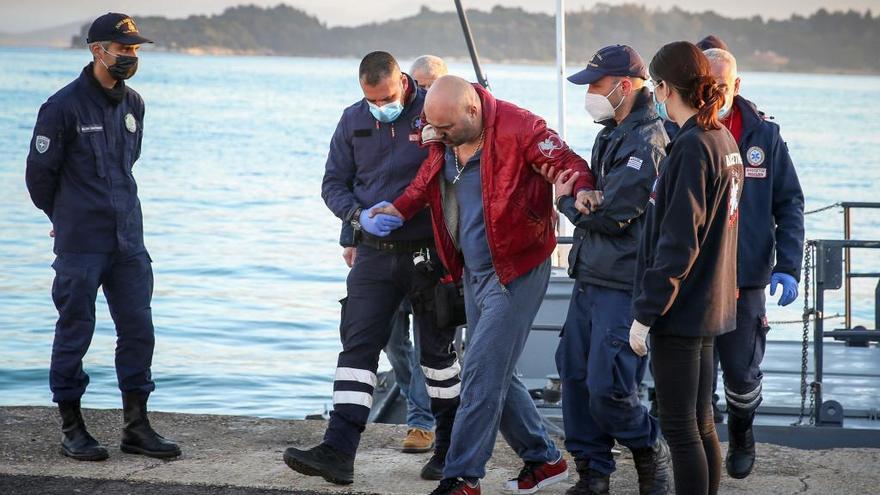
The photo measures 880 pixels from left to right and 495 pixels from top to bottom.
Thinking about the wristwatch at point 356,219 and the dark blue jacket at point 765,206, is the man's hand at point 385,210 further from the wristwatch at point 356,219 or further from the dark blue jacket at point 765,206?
the dark blue jacket at point 765,206

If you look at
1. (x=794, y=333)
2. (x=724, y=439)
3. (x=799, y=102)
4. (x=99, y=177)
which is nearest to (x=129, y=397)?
(x=99, y=177)

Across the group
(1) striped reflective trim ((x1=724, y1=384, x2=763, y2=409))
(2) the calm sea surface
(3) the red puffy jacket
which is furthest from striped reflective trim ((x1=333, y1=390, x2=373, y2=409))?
(2) the calm sea surface

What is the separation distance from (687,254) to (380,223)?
151cm

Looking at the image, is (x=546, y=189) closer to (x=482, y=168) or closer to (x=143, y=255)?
(x=482, y=168)

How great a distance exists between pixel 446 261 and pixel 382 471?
103 cm

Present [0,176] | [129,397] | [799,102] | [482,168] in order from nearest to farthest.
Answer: [482,168]
[129,397]
[0,176]
[799,102]

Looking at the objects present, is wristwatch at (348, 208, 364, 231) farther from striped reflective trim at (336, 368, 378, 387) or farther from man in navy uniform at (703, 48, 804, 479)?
man in navy uniform at (703, 48, 804, 479)

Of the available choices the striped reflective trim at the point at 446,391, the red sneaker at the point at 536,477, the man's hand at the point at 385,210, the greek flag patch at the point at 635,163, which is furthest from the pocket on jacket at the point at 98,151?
the greek flag patch at the point at 635,163

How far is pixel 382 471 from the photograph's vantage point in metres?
5.54

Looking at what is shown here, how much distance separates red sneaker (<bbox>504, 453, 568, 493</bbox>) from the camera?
5.20m

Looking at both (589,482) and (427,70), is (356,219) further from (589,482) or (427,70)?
(427,70)

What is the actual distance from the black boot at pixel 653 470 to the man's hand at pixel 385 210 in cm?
136

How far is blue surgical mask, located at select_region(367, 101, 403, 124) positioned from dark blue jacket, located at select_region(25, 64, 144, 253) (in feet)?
3.80

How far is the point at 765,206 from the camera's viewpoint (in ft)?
17.3
